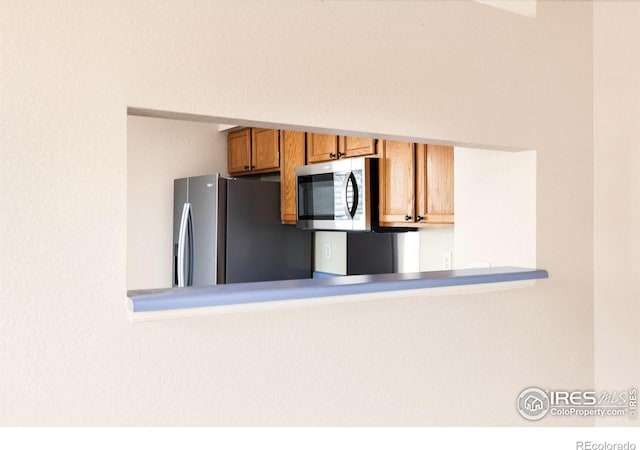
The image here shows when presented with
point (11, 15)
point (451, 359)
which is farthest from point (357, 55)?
point (451, 359)

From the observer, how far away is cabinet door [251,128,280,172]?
3.69 meters

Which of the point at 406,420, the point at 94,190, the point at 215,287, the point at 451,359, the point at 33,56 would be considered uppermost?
the point at 33,56

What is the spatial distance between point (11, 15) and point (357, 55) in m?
0.83

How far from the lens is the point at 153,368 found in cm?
129

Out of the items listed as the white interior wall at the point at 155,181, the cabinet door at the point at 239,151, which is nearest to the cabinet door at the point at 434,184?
the cabinet door at the point at 239,151

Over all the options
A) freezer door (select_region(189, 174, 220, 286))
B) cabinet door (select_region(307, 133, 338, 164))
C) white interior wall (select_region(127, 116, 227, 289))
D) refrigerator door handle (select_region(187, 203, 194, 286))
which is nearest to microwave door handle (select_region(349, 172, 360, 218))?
cabinet door (select_region(307, 133, 338, 164))

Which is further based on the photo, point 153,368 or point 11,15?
point 153,368

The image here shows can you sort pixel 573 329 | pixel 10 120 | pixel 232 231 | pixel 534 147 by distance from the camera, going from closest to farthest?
pixel 10 120 → pixel 534 147 → pixel 573 329 → pixel 232 231

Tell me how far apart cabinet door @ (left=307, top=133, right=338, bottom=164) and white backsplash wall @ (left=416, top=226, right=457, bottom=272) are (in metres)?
0.66

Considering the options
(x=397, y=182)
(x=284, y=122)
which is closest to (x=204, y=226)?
(x=397, y=182)

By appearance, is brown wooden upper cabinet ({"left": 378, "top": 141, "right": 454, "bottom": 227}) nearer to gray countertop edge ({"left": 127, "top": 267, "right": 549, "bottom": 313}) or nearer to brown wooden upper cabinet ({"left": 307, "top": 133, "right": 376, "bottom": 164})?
brown wooden upper cabinet ({"left": 307, "top": 133, "right": 376, "bottom": 164})

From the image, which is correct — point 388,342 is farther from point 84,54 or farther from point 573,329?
point 84,54

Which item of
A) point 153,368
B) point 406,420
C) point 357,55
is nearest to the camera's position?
point 153,368

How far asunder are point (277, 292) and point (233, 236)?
218cm
